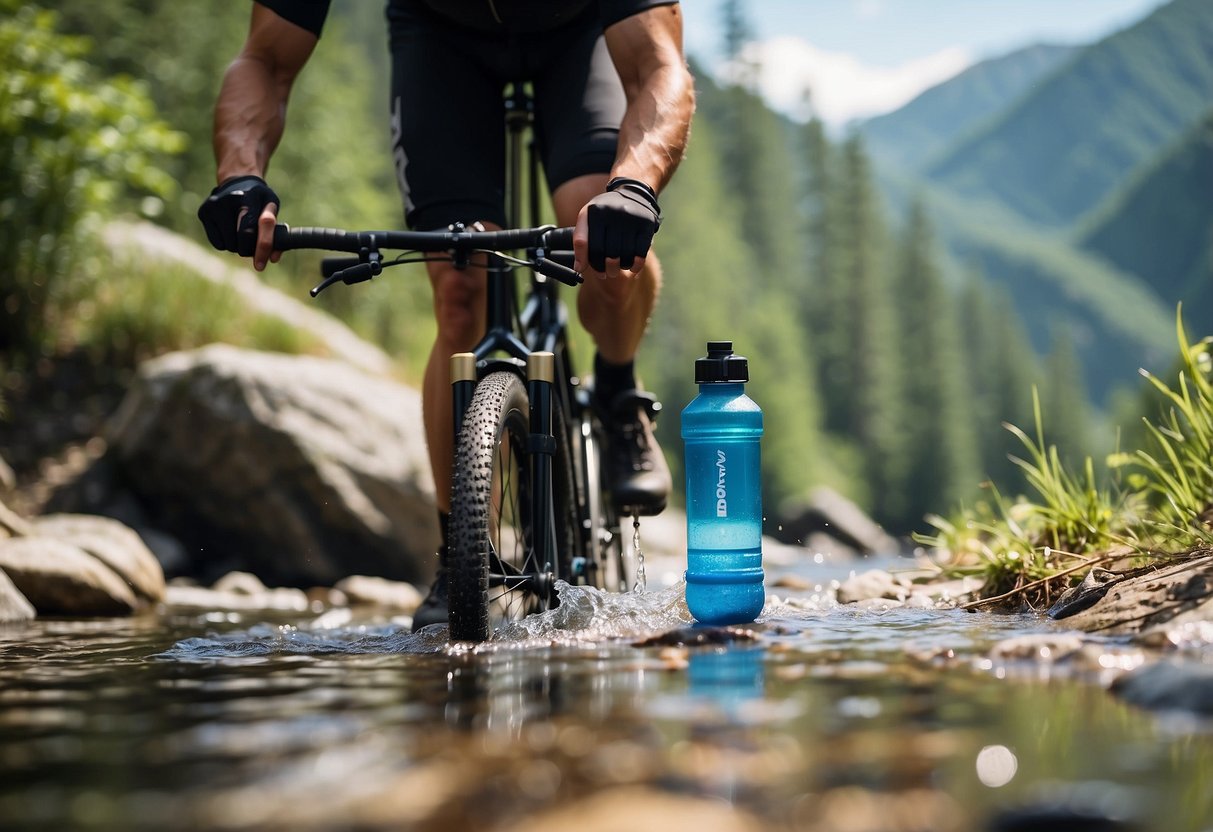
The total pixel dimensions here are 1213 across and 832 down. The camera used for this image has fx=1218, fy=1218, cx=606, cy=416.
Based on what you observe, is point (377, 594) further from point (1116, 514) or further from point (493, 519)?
point (1116, 514)

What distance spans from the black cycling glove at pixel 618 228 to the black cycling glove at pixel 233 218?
90cm

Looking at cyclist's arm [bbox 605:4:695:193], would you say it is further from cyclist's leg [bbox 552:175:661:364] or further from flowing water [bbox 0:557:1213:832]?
flowing water [bbox 0:557:1213:832]

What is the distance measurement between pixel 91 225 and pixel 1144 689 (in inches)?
405

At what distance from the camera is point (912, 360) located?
2655 inches

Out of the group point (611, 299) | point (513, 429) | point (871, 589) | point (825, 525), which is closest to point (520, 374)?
point (513, 429)

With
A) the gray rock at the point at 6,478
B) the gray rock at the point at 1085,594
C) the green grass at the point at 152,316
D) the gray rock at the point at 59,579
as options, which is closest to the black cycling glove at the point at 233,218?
the gray rock at the point at 1085,594

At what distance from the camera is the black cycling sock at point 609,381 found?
4430 mm

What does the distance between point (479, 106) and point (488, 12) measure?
31 centimetres

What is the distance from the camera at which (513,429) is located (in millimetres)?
3469

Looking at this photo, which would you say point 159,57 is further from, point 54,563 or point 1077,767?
point 1077,767

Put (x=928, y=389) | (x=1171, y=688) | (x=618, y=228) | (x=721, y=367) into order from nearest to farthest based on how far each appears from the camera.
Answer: (x=1171, y=688), (x=618, y=228), (x=721, y=367), (x=928, y=389)

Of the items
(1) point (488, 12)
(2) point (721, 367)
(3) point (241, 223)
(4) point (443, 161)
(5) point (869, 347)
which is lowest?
(2) point (721, 367)

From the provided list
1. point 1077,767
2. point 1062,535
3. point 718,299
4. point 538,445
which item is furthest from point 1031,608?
point 718,299

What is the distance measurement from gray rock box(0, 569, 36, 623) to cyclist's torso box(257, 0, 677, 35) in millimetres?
2679
